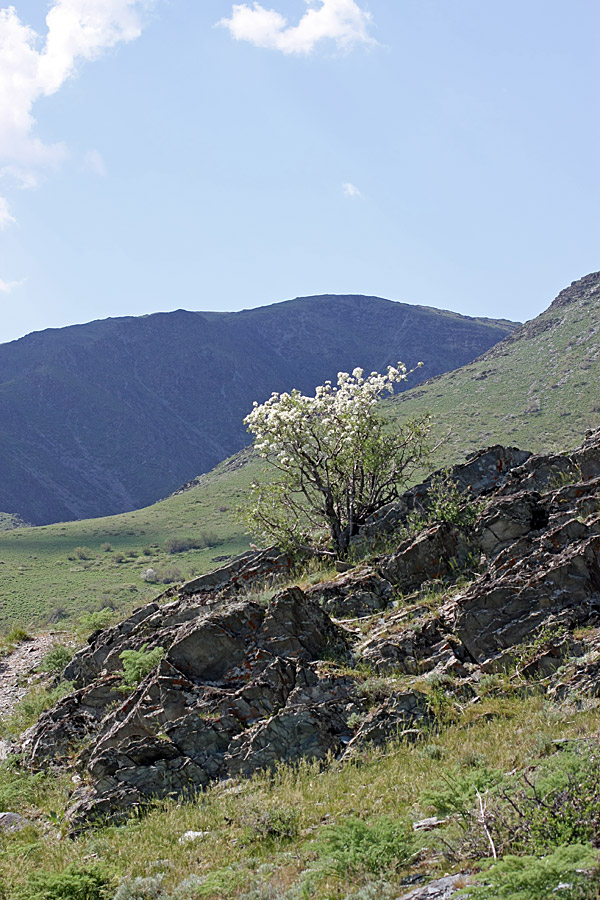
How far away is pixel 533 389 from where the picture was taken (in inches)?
3041

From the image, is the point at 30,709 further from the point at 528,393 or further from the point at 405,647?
the point at 528,393

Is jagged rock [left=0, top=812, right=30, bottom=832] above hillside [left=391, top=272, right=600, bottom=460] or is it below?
below

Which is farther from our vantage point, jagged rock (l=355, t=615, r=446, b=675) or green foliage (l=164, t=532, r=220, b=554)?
green foliage (l=164, t=532, r=220, b=554)

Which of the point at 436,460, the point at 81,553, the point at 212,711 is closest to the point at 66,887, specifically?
the point at 212,711

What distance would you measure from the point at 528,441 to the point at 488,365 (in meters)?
37.9

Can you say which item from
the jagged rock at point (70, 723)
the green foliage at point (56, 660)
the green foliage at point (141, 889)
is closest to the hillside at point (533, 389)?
the green foliage at point (56, 660)

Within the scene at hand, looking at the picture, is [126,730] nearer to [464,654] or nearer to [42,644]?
[464,654]

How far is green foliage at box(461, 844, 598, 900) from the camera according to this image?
4.38m

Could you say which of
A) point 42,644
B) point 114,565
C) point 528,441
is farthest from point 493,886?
point 114,565

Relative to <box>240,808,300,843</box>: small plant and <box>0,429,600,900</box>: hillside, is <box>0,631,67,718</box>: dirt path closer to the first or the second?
<box>0,429,600,900</box>: hillside

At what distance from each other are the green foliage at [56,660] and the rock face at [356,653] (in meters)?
3.37

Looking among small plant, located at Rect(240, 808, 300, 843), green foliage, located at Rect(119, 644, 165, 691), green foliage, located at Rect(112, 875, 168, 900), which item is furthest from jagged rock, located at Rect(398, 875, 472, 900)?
green foliage, located at Rect(119, 644, 165, 691)

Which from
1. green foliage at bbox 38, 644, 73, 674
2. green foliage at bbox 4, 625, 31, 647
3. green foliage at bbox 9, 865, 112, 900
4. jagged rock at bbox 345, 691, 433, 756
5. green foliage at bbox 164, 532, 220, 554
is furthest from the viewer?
green foliage at bbox 164, 532, 220, 554

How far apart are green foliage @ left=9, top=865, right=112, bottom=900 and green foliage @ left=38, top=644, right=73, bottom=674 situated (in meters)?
11.8
